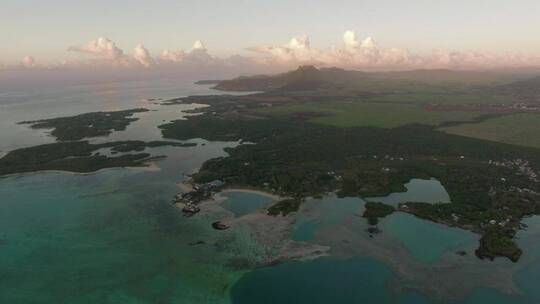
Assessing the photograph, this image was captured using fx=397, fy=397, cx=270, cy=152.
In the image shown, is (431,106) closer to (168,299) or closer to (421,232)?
(421,232)

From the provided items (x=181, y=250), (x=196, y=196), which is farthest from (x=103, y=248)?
(x=196, y=196)

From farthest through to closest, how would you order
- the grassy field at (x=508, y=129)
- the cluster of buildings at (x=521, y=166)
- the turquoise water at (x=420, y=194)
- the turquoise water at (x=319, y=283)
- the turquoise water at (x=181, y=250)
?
the grassy field at (x=508, y=129)
the cluster of buildings at (x=521, y=166)
the turquoise water at (x=420, y=194)
the turquoise water at (x=181, y=250)
the turquoise water at (x=319, y=283)

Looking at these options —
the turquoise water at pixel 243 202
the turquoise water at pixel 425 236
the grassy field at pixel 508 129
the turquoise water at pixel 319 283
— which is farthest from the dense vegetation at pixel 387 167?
the turquoise water at pixel 319 283

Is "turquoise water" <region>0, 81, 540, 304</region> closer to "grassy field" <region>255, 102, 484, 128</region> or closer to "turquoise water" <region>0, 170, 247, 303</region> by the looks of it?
"turquoise water" <region>0, 170, 247, 303</region>

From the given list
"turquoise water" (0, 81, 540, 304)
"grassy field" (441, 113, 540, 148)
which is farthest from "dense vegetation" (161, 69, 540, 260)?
"grassy field" (441, 113, 540, 148)

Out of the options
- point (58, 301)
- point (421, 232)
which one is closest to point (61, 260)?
point (58, 301)

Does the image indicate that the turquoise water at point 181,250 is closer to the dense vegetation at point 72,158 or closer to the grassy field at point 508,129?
the dense vegetation at point 72,158

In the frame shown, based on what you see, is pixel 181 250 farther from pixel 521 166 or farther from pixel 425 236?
pixel 521 166

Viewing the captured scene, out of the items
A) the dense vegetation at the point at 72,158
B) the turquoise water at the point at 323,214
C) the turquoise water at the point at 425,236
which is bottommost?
the turquoise water at the point at 425,236
